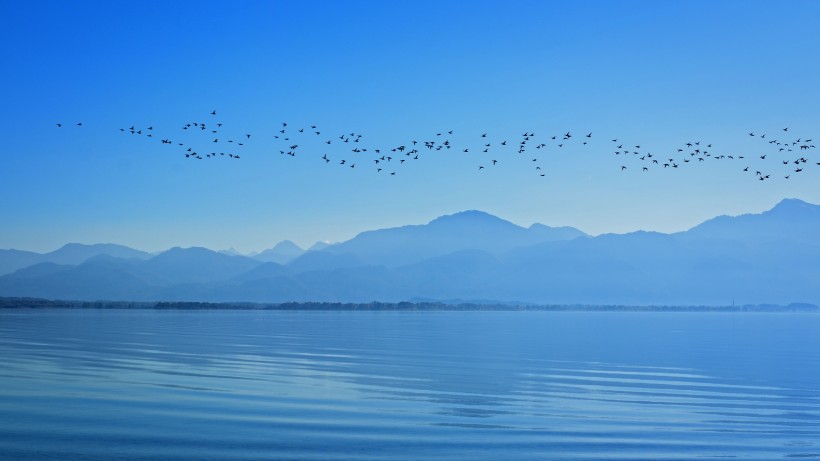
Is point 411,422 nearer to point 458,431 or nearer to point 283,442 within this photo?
point 458,431

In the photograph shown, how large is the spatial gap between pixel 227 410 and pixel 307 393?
5143mm

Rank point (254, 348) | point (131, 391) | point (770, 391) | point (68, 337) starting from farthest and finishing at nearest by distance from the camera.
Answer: point (68, 337) → point (254, 348) → point (770, 391) → point (131, 391)

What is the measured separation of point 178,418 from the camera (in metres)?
27.5

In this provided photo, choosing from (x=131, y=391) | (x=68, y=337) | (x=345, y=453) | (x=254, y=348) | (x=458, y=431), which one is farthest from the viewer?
(x=68, y=337)

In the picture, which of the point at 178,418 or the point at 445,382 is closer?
the point at 178,418

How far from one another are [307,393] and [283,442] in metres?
9.94

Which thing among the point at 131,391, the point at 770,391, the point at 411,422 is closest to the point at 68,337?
the point at 131,391

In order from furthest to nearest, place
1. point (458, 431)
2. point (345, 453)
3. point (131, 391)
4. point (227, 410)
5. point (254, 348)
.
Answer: point (254, 348), point (131, 391), point (227, 410), point (458, 431), point (345, 453)

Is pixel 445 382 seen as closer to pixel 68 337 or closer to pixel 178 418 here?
pixel 178 418

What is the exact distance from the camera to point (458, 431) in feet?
85.2

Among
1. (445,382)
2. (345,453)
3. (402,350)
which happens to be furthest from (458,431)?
(402,350)

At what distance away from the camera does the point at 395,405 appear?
30.9m

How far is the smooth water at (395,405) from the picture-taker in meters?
23.5

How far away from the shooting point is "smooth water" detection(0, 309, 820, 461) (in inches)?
925
